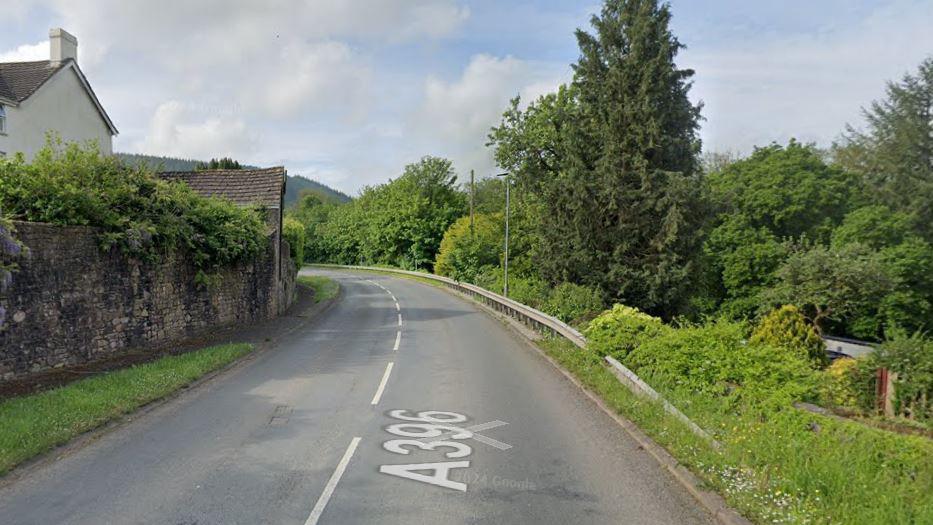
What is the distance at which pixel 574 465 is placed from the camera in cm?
670

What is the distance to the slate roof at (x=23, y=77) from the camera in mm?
25938

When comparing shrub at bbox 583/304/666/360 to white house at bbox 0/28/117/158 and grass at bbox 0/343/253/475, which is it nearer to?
grass at bbox 0/343/253/475

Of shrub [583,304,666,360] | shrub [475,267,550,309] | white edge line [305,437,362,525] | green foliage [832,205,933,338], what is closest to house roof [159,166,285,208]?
shrub [475,267,550,309]

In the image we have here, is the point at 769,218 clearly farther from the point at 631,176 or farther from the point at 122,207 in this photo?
the point at 122,207

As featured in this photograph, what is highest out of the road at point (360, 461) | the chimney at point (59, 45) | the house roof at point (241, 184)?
the chimney at point (59, 45)

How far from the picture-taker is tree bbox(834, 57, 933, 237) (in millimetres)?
38812

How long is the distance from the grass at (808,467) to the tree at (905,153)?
4046 centimetres

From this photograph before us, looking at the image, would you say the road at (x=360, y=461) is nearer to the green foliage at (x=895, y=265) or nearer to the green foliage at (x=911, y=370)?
the green foliage at (x=911, y=370)

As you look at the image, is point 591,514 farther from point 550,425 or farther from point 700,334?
point 700,334

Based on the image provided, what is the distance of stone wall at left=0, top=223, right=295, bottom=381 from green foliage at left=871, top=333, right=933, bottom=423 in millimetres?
14580

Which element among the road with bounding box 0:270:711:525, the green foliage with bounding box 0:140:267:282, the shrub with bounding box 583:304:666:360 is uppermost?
the green foliage with bounding box 0:140:267:282

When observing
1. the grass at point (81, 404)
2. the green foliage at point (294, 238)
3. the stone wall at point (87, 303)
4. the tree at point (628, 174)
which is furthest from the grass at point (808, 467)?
the green foliage at point (294, 238)

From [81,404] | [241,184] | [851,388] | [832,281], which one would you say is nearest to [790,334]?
[851,388]

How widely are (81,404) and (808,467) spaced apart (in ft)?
30.5
